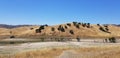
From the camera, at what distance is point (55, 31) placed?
19088cm

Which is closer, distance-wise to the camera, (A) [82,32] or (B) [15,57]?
(B) [15,57]

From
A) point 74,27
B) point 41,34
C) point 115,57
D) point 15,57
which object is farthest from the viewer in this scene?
point 74,27

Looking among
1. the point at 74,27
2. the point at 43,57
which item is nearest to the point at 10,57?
the point at 43,57

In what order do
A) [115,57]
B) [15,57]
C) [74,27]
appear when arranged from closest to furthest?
[115,57]
[15,57]
[74,27]

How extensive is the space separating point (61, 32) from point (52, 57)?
142 meters

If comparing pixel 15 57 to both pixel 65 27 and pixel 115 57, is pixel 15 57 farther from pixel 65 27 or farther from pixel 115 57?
pixel 65 27

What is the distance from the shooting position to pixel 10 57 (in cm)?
4572

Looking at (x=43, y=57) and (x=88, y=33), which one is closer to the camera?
(x=43, y=57)

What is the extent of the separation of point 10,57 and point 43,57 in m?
5.15

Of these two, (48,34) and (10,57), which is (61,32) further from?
(10,57)

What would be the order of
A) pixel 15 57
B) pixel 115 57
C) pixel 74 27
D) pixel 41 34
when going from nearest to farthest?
pixel 115 57 < pixel 15 57 < pixel 41 34 < pixel 74 27

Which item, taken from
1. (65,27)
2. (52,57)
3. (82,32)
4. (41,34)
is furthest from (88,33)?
(52,57)

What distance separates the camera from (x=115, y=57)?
3925 cm

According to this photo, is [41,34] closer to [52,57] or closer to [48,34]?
[48,34]
